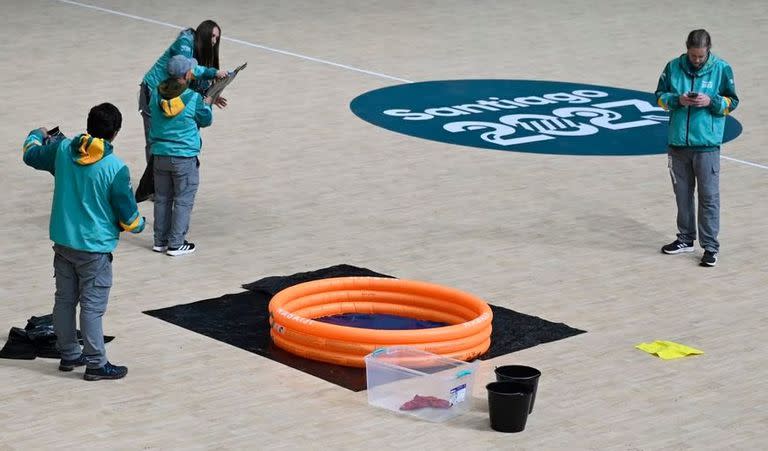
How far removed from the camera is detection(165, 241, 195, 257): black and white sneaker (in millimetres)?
11922

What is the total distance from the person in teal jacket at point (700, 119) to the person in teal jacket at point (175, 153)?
372 centimetres

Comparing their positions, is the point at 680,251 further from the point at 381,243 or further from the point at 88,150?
the point at 88,150

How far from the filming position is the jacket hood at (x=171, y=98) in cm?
1155

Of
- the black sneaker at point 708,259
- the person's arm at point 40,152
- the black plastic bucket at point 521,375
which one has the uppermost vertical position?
the person's arm at point 40,152

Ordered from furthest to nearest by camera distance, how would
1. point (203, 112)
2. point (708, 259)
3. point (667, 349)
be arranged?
point (708, 259)
point (203, 112)
point (667, 349)

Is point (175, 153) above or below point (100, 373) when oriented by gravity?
above

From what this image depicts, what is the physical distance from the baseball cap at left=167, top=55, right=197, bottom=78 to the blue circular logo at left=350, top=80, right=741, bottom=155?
5199 millimetres

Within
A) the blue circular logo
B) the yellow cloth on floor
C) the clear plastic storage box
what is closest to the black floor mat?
the clear plastic storage box

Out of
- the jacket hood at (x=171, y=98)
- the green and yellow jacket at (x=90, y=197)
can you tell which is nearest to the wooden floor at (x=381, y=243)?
the green and yellow jacket at (x=90, y=197)

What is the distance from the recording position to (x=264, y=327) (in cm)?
1026

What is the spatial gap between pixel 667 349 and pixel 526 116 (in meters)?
Answer: 7.73

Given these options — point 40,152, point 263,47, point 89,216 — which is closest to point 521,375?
point 89,216

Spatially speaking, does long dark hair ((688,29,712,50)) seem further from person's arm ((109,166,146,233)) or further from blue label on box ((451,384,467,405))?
person's arm ((109,166,146,233))

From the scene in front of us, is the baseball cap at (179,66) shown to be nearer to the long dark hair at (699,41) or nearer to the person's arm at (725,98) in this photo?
Result: the long dark hair at (699,41)
